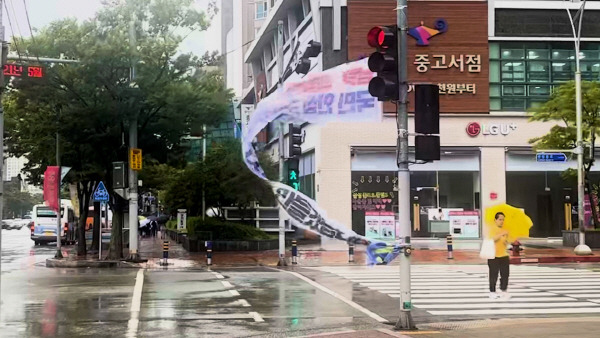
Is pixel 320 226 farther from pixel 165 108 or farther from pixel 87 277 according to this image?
pixel 165 108

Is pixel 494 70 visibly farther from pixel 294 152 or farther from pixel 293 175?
pixel 293 175

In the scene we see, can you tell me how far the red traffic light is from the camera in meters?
10.8

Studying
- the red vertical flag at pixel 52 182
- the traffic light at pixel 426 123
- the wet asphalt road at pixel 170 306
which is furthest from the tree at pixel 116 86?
the traffic light at pixel 426 123

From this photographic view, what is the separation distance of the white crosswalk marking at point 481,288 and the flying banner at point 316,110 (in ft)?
16.3

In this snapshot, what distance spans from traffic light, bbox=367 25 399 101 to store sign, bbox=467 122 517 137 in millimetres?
27912

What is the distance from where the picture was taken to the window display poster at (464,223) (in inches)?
1499

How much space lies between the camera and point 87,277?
20.8 m

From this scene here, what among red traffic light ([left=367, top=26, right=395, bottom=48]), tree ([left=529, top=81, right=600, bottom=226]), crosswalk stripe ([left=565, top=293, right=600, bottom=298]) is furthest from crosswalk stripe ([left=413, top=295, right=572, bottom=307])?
tree ([left=529, top=81, right=600, bottom=226])

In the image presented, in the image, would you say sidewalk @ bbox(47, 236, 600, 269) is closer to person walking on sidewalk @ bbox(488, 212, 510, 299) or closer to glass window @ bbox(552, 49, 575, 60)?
glass window @ bbox(552, 49, 575, 60)

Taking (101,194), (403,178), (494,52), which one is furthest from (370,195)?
(403,178)

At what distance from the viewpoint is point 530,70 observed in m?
38.6

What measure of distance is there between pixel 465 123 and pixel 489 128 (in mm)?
1451

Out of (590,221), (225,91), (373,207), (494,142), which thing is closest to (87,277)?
(225,91)

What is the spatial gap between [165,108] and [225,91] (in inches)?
107
